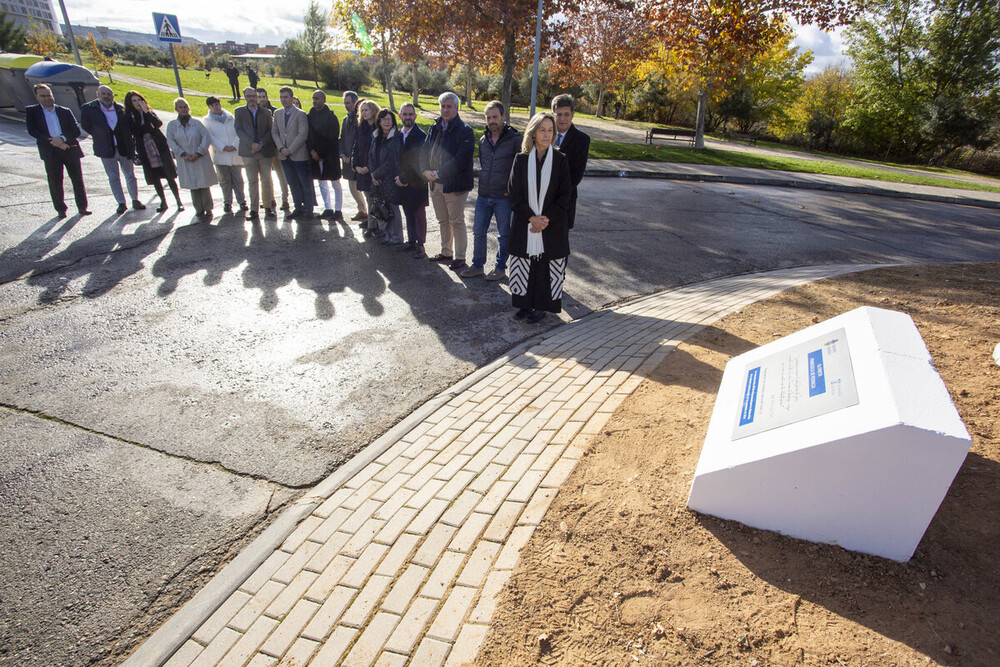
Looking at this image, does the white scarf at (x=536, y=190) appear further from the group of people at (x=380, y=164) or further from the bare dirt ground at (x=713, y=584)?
the bare dirt ground at (x=713, y=584)

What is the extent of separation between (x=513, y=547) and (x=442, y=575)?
0.36 meters

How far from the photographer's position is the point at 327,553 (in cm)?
271

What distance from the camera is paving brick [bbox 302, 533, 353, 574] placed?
8.63ft

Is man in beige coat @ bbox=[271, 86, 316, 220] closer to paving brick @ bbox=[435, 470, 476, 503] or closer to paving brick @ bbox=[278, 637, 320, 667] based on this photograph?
paving brick @ bbox=[435, 470, 476, 503]

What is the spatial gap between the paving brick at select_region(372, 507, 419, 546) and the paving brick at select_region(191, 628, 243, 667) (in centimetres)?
72

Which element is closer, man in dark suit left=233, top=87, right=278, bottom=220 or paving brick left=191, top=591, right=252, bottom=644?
paving brick left=191, top=591, right=252, bottom=644

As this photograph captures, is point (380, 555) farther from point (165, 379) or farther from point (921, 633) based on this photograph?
point (165, 379)

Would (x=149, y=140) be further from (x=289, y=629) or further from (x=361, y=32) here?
(x=361, y=32)

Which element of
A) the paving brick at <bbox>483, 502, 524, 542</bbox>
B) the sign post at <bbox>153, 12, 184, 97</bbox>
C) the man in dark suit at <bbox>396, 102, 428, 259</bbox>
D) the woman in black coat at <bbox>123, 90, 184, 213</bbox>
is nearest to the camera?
the paving brick at <bbox>483, 502, 524, 542</bbox>

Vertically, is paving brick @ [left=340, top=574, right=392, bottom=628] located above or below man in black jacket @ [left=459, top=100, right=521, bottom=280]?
below

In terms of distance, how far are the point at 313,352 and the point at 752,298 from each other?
4702 mm

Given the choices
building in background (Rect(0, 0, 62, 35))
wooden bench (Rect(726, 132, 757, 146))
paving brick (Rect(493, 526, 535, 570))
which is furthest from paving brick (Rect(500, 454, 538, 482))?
building in background (Rect(0, 0, 62, 35))

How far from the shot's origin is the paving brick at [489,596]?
225 cm

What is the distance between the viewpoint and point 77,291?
5.84m
